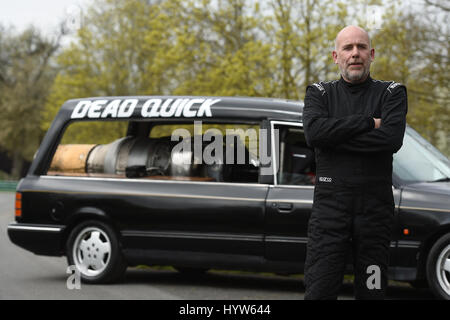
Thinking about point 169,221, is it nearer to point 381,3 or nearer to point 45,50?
point 381,3

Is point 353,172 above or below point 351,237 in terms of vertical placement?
above

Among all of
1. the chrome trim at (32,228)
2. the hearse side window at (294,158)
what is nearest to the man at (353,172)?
the hearse side window at (294,158)

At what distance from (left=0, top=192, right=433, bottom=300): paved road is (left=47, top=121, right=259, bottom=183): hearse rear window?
1.16 meters

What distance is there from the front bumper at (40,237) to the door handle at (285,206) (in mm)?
2482

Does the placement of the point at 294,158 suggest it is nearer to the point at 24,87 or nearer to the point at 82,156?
the point at 82,156

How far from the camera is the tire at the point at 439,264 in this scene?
773cm

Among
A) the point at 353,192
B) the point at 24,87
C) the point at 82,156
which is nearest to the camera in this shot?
the point at 353,192

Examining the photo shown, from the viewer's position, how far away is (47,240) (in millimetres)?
9312

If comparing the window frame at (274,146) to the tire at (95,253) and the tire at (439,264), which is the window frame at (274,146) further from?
the tire at (95,253)

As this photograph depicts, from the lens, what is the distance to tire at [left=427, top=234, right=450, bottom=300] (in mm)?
7730

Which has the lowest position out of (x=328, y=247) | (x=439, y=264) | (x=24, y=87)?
(x=24, y=87)

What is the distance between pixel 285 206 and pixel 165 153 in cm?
163

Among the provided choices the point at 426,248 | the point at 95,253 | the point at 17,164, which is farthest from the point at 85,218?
the point at 17,164

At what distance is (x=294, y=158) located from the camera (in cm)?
915
